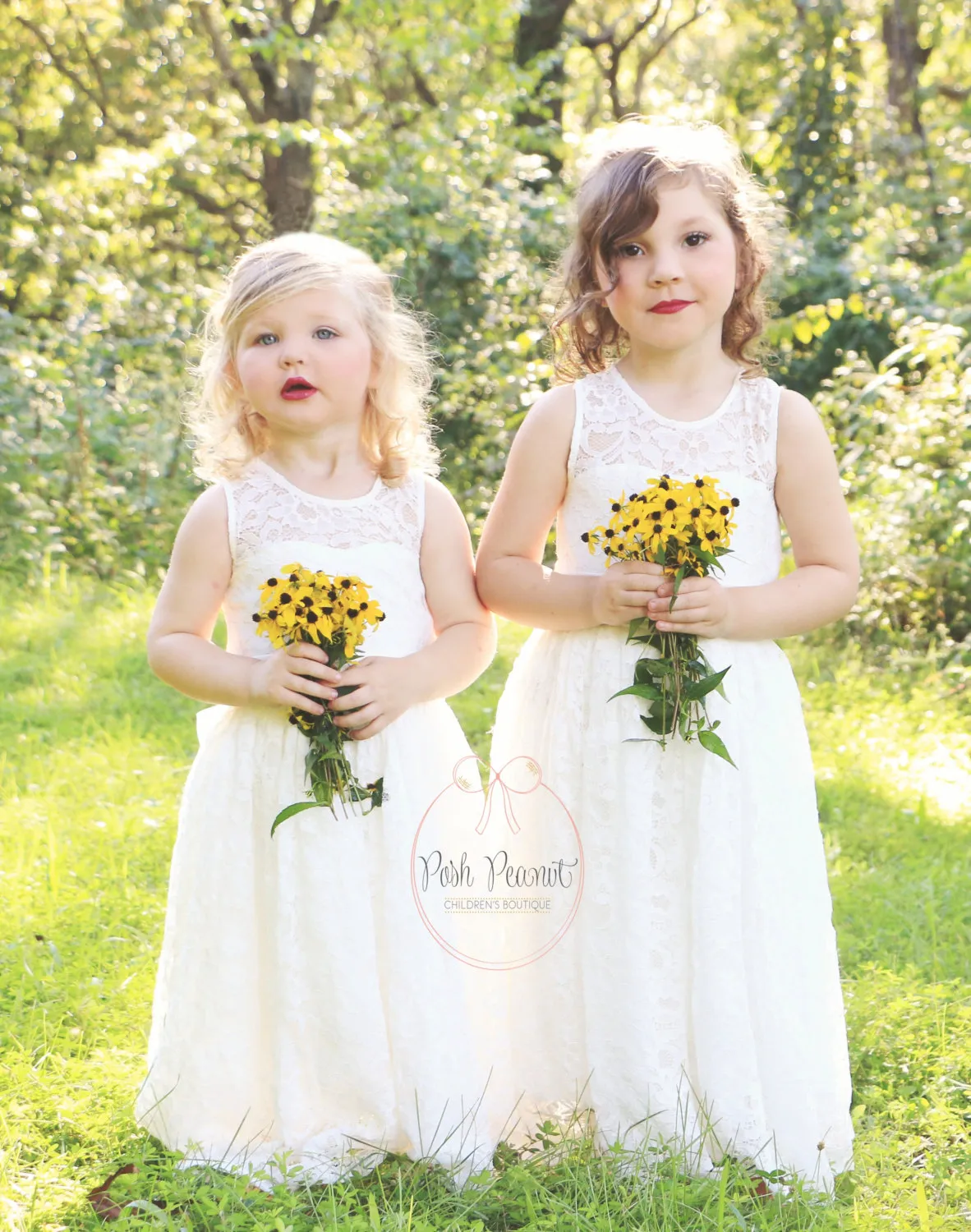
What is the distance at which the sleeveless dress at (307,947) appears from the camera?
2404 mm

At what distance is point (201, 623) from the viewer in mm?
2510

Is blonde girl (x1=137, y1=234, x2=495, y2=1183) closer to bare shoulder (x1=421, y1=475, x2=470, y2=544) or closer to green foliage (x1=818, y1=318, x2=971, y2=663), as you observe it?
bare shoulder (x1=421, y1=475, x2=470, y2=544)

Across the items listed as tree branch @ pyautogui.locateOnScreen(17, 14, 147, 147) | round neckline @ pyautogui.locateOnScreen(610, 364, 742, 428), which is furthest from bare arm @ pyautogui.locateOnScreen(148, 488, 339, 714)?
tree branch @ pyautogui.locateOnScreen(17, 14, 147, 147)

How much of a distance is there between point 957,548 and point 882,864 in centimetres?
229

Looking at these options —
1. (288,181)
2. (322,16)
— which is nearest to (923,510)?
(288,181)

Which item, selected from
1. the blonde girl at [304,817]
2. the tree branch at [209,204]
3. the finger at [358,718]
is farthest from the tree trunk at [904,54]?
the finger at [358,718]

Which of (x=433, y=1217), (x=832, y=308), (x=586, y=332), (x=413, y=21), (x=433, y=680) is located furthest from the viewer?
(x=413, y=21)

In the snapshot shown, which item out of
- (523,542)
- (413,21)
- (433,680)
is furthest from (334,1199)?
(413,21)

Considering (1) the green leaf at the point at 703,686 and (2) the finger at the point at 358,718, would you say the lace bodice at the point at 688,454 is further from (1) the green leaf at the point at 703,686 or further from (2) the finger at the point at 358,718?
(2) the finger at the point at 358,718

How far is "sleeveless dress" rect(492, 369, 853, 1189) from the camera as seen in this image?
2414mm

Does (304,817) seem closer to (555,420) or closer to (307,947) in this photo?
(307,947)

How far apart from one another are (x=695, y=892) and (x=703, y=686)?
1.30 feet

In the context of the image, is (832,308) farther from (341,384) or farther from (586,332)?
(341,384)

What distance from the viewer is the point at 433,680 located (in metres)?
2.46
